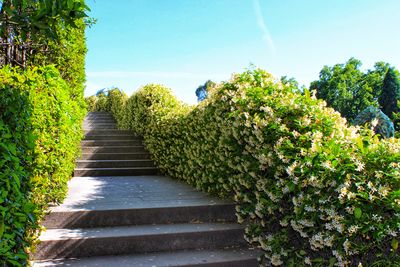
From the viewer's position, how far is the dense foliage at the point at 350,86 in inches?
1838

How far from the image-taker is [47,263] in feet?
12.4

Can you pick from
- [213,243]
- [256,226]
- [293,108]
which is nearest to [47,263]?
[213,243]

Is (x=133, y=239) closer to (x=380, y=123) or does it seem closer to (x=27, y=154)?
(x=27, y=154)

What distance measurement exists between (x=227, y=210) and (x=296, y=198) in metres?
1.99

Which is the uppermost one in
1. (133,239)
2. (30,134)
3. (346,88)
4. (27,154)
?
(346,88)

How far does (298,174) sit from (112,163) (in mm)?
6499

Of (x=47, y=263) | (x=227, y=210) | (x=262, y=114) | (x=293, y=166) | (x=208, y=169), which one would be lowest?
(x=47, y=263)

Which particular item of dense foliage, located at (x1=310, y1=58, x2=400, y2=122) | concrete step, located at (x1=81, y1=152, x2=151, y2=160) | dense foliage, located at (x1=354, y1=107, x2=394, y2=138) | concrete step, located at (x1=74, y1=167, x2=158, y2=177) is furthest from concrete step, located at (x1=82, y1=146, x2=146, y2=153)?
dense foliage, located at (x1=310, y1=58, x2=400, y2=122)

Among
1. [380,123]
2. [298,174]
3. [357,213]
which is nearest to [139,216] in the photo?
[298,174]

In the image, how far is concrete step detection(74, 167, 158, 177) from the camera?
8.24 meters

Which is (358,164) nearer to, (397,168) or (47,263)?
(397,168)

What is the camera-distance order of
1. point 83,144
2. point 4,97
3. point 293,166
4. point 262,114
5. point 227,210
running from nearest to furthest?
point 4,97
point 293,166
point 262,114
point 227,210
point 83,144

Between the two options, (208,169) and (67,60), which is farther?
(67,60)

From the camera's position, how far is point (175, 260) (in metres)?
3.87
